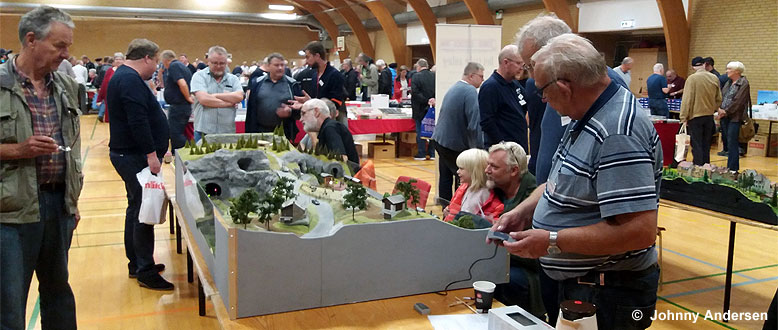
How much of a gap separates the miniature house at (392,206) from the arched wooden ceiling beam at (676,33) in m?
11.2

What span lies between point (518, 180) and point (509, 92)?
128 centimetres

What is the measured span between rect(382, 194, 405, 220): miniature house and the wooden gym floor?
389 millimetres

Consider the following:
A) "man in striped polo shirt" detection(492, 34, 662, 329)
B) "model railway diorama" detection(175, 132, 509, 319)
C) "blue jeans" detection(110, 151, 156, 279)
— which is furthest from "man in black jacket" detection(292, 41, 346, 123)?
"man in striped polo shirt" detection(492, 34, 662, 329)

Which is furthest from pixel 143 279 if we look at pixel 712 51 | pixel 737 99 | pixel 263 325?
pixel 712 51

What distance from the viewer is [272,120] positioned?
571cm

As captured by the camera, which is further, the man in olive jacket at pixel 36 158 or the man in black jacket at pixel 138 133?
the man in black jacket at pixel 138 133

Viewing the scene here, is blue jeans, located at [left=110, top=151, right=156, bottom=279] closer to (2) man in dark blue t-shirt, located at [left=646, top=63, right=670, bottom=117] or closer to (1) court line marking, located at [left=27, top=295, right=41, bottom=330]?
(1) court line marking, located at [left=27, top=295, right=41, bottom=330]

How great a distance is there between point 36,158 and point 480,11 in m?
15.6

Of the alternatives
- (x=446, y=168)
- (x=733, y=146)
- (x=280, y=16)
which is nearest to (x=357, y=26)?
(x=280, y=16)

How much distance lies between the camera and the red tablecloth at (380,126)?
994cm

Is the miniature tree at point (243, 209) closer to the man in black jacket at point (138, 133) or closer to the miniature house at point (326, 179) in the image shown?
the miniature house at point (326, 179)

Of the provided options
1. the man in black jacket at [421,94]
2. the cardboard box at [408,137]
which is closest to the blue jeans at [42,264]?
the man in black jacket at [421,94]

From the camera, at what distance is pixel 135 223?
13.8ft

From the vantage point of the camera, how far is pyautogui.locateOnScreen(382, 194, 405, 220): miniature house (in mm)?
2359
